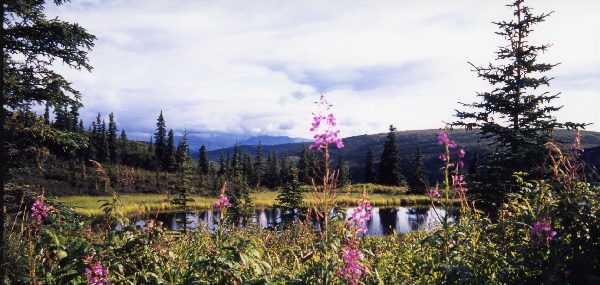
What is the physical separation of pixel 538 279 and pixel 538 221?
0.48m

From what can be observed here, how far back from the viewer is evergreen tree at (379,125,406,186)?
66188mm

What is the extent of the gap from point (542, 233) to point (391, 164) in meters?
65.3

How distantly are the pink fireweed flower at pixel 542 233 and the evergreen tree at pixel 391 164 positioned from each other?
63.2 meters

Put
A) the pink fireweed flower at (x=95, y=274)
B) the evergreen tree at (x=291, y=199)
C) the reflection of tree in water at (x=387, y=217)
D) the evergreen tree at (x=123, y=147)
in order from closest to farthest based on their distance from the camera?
the pink fireweed flower at (x=95, y=274)
the evergreen tree at (x=291, y=199)
the reflection of tree in water at (x=387, y=217)
the evergreen tree at (x=123, y=147)

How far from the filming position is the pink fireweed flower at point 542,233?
10.8 ft

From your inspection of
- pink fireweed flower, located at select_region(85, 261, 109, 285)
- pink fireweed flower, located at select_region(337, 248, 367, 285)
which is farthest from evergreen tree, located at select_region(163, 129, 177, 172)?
pink fireweed flower, located at select_region(337, 248, 367, 285)

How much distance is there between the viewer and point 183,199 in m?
22.9

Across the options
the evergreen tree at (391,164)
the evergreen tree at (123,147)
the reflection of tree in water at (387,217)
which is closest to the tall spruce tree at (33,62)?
the reflection of tree in water at (387,217)

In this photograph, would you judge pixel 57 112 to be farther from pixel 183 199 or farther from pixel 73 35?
pixel 183 199

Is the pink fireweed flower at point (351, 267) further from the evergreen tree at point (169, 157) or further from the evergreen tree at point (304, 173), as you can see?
the evergreen tree at point (169, 157)

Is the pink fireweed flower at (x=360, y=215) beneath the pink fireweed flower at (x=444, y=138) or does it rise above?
beneath

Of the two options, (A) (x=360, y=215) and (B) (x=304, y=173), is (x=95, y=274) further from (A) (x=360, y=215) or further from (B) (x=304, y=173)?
(B) (x=304, y=173)

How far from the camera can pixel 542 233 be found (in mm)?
3402

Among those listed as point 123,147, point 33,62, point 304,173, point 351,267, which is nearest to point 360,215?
point 351,267
